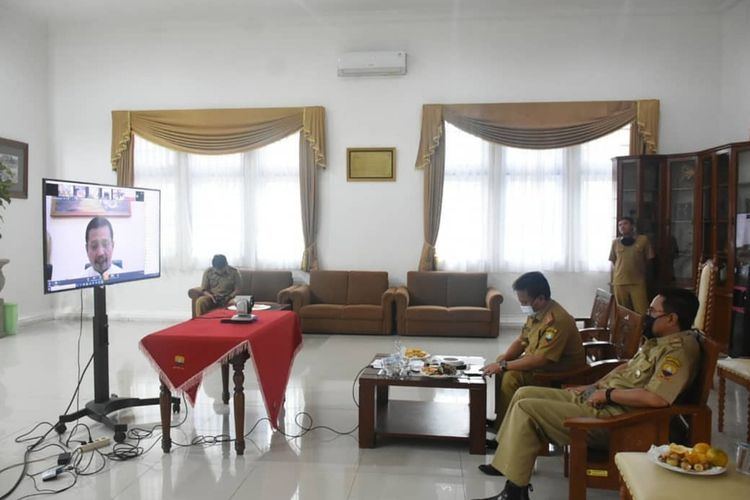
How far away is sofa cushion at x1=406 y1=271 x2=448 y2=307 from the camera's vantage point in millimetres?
7129

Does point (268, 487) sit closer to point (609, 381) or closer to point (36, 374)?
point (609, 381)

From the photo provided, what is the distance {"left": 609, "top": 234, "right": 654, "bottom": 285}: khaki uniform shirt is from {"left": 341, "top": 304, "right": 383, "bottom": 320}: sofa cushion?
2.86 metres

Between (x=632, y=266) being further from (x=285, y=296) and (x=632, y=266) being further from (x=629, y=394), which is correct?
(x=629, y=394)

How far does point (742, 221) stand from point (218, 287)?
224 inches

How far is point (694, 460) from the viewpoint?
1.90 metres


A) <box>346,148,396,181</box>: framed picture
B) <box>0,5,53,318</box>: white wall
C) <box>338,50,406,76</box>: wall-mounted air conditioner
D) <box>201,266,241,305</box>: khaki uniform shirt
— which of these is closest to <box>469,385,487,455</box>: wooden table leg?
<box>201,266,241,305</box>: khaki uniform shirt

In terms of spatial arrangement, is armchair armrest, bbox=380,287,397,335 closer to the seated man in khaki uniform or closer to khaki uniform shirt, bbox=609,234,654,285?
khaki uniform shirt, bbox=609,234,654,285

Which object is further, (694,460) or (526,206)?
(526,206)

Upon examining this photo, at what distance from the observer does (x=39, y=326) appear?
7.46 metres

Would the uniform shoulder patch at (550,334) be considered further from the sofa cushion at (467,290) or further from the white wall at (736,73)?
the white wall at (736,73)

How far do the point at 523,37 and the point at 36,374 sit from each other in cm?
676

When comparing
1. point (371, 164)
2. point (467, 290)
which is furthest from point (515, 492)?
point (371, 164)

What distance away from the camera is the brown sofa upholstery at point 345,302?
683 cm

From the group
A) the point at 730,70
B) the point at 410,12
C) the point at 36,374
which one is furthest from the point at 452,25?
the point at 36,374
